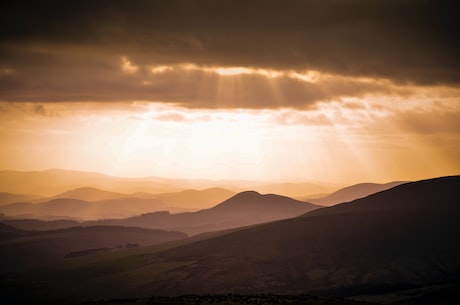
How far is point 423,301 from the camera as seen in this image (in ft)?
602

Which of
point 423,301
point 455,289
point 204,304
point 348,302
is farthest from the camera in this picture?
point 455,289

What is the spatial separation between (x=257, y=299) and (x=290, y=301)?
7648 mm

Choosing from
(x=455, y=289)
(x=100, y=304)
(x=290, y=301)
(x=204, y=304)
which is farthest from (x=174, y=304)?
(x=455, y=289)

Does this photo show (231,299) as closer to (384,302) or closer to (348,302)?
(348,302)

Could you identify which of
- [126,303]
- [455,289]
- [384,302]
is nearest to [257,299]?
[126,303]

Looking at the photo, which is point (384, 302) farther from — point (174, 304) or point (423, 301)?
point (174, 304)

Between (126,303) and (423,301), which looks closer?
(126,303)

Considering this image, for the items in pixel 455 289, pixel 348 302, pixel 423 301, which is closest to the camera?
pixel 348 302

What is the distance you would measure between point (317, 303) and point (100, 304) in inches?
1914

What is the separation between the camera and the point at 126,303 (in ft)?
450

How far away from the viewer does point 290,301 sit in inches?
5591

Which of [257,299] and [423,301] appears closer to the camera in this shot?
[257,299]

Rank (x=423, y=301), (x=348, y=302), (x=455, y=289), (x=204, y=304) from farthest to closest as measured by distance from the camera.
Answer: (x=455, y=289)
(x=423, y=301)
(x=348, y=302)
(x=204, y=304)

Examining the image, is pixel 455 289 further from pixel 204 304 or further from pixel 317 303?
pixel 204 304
